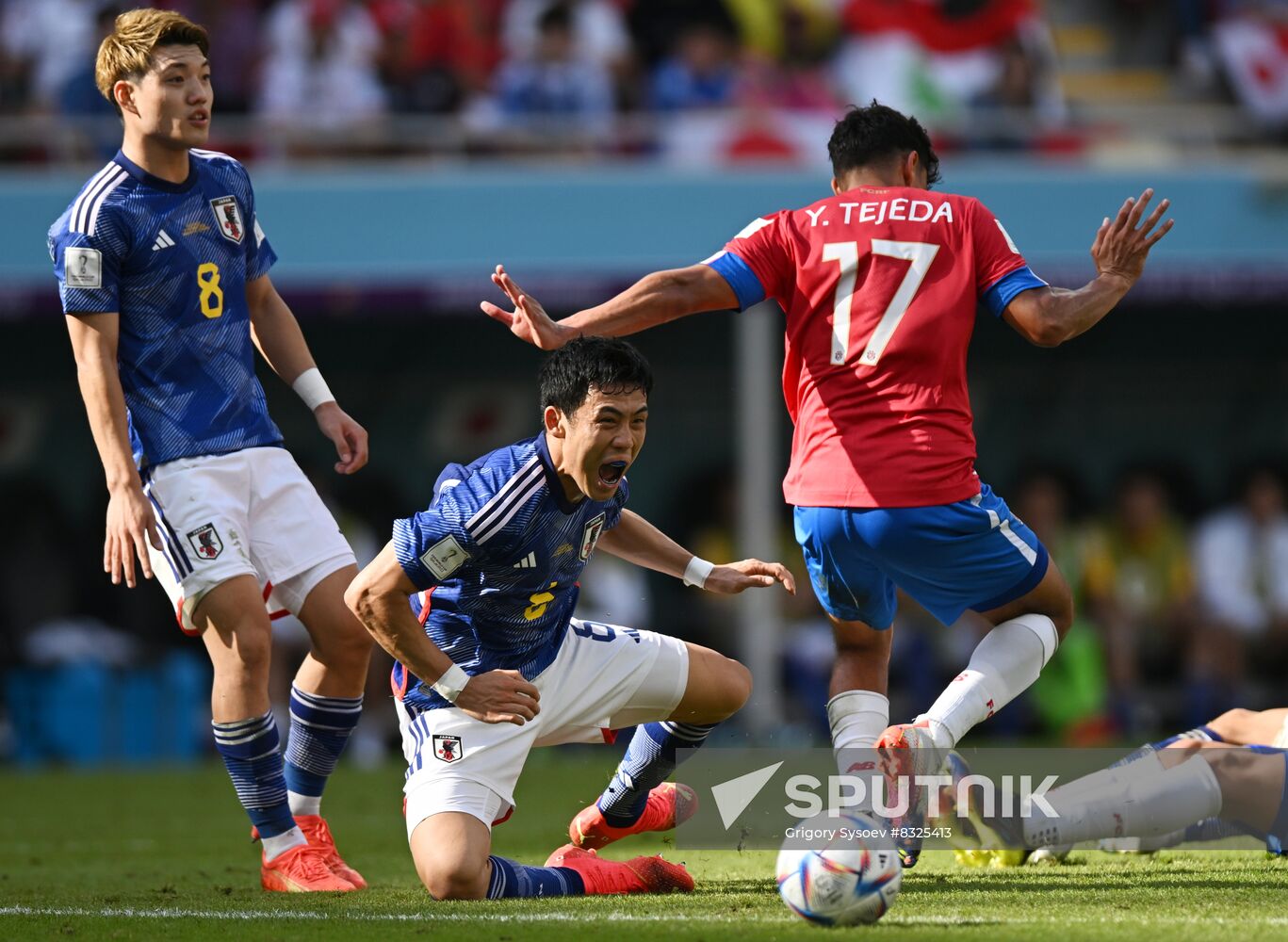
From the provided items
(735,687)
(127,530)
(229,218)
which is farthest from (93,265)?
(735,687)

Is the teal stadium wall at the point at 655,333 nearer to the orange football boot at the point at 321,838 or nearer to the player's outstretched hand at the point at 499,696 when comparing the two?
the orange football boot at the point at 321,838

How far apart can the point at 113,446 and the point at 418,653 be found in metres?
1.17

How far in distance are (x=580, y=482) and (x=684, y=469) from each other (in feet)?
31.9

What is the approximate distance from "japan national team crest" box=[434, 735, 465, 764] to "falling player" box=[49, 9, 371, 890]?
0.60 m

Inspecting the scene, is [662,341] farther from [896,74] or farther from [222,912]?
[222,912]

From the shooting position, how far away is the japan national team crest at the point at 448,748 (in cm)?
500

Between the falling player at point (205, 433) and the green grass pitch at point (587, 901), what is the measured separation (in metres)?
0.49

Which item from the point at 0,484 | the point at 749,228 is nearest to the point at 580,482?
the point at 749,228

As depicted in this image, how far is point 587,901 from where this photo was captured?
15.8 feet

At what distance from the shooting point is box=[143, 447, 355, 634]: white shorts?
5.29m

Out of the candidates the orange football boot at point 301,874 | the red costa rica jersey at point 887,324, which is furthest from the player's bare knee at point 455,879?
the red costa rica jersey at point 887,324

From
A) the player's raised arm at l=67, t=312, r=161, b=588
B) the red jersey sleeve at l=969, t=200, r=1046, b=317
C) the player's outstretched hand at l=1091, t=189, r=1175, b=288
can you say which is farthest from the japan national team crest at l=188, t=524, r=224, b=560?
the player's outstretched hand at l=1091, t=189, r=1175, b=288

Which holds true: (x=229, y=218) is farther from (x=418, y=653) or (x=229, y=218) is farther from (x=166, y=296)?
(x=418, y=653)

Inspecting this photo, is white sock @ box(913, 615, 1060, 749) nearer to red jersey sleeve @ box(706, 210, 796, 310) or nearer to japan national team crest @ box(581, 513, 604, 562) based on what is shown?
japan national team crest @ box(581, 513, 604, 562)
